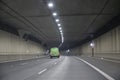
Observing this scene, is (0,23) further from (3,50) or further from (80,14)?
(80,14)

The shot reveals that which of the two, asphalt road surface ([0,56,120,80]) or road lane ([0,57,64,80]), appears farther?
road lane ([0,57,64,80])

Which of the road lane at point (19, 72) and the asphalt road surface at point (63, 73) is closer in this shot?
the asphalt road surface at point (63, 73)

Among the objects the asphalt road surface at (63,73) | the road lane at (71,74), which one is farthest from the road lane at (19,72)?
the road lane at (71,74)

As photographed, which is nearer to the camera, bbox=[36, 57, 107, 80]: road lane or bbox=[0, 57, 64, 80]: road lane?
bbox=[36, 57, 107, 80]: road lane

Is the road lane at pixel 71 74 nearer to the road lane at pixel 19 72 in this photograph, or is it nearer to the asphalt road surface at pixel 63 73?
the asphalt road surface at pixel 63 73

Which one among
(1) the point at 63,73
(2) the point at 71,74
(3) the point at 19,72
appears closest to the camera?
(2) the point at 71,74

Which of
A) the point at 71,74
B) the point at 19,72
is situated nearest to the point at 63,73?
the point at 71,74

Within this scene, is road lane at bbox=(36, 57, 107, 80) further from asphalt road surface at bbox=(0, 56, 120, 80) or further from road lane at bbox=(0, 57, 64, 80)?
road lane at bbox=(0, 57, 64, 80)

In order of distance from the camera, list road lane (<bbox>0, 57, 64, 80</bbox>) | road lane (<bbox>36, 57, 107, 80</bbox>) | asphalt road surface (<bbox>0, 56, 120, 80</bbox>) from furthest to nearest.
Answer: road lane (<bbox>0, 57, 64, 80</bbox>), asphalt road surface (<bbox>0, 56, 120, 80</bbox>), road lane (<bbox>36, 57, 107, 80</bbox>)

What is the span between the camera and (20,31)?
49375 millimetres

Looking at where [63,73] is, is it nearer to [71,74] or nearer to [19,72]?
[71,74]

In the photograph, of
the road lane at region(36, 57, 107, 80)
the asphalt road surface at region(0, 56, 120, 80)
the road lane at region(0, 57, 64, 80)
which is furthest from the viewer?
the road lane at region(0, 57, 64, 80)

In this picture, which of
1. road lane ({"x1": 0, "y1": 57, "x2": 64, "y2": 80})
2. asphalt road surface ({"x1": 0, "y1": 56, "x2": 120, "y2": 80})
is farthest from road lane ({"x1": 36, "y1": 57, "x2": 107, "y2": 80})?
road lane ({"x1": 0, "y1": 57, "x2": 64, "y2": 80})

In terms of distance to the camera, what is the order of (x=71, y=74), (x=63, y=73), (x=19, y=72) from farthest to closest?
1. (x=19, y=72)
2. (x=63, y=73)
3. (x=71, y=74)
